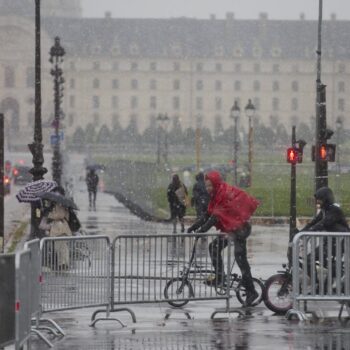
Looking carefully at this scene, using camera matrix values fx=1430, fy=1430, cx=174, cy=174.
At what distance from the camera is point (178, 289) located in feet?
50.0

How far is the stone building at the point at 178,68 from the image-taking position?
168 m

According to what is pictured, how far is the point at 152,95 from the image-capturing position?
564ft

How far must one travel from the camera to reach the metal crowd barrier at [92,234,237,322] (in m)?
15.0

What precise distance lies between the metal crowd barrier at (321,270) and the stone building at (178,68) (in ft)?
499

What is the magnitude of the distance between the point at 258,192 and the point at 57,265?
1721 inches

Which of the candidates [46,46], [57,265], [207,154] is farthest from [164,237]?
[46,46]

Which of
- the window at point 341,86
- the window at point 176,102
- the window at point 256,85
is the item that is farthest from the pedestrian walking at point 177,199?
the window at point 341,86

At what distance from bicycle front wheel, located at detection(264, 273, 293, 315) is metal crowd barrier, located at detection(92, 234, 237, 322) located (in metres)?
0.44

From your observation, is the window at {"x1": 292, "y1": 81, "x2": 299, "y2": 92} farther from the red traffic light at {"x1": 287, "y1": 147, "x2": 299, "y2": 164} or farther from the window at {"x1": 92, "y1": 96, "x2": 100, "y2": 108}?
the red traffic light at {"x1": 287, "y1": 147, "x2": 299, "y2": 164}

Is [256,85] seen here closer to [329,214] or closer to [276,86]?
[276,86]

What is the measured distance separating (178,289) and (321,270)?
186 cm

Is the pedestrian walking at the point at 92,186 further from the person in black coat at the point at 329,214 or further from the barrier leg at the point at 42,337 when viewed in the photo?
the barrier leg at the point at 42,337

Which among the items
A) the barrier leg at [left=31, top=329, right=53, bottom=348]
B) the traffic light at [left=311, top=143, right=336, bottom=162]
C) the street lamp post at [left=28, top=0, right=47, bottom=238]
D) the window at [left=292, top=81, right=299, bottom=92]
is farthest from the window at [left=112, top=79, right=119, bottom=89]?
the barrier leg at [left=31, top=329, right=53, bottom=348]

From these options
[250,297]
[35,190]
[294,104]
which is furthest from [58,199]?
[294,104]
